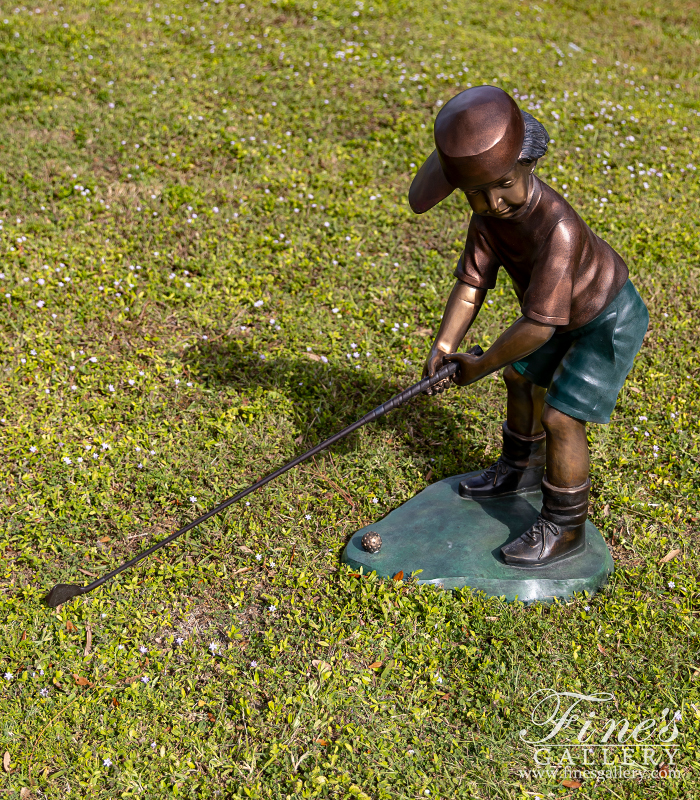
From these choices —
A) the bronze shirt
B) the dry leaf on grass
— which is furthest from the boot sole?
the bronze shirt

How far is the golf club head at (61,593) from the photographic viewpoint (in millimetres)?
3346

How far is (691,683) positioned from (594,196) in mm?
4423

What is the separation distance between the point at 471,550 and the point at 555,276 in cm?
137

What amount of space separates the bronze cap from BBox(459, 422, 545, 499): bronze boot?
1501 mm

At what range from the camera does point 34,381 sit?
4.52 m

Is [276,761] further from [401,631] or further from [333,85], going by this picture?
[333,85]

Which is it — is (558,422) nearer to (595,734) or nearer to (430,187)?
(430,187)

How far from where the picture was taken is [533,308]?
2838mm

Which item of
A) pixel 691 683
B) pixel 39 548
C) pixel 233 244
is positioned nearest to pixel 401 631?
pixel 691 683

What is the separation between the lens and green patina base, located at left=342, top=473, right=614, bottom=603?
11.1ft

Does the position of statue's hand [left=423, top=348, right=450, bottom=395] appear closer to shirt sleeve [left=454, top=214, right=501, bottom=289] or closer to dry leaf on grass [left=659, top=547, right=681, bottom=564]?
shirt sleeve [left=454, top=214, right=501, bottom=289]

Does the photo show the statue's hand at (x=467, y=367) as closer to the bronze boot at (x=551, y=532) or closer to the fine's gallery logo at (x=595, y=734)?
the bronze boot at (x=551, y=532)

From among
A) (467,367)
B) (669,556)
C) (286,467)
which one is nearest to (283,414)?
(286,467)

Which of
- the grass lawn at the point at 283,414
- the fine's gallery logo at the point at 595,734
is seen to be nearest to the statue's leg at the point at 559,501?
the grass lawn at the point at 283,414
